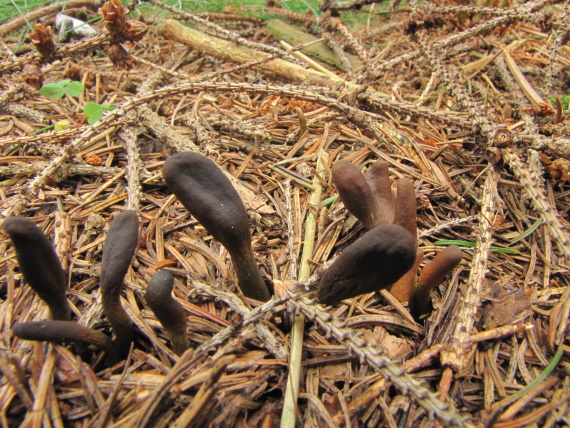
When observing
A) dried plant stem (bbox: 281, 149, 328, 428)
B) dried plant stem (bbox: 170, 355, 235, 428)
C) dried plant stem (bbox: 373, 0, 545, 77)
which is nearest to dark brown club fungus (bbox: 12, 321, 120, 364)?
dried plant stem (bbox: 170, 355, 235, 428)

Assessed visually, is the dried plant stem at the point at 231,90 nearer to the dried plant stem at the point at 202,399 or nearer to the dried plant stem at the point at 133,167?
the dried plant stem at the point at 133,167

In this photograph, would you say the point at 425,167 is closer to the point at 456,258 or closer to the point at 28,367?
the point at 456,258

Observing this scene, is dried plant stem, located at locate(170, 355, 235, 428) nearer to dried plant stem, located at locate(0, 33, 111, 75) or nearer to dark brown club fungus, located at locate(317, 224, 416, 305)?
dark brown club fungus, located at locate(317, 224, 416, 305)

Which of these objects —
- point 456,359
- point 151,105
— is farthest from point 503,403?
point 151,105

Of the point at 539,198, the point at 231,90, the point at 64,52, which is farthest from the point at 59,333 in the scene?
the point at 539,198

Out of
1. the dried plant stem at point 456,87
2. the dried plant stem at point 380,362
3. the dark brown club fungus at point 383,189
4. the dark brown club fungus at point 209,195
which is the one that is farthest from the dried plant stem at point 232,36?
the dried plant stem at point 380,362

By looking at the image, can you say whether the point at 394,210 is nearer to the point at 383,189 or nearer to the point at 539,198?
the point at 383,189

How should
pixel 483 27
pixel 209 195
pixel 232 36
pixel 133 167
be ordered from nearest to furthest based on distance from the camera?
pixel 209 195 → pixel 133 167 → pixel 483 27 → pixel 232 36
